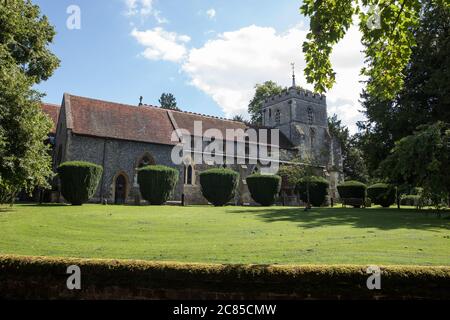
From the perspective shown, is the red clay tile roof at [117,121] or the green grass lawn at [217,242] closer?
the green grass lawn at [217,242]

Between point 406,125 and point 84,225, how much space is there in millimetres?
23197

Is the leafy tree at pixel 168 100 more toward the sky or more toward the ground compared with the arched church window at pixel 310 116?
more toward the sky

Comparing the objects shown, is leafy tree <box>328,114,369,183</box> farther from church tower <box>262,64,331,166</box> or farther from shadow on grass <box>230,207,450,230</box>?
shadow on grass <box>230,207,450,230</box>

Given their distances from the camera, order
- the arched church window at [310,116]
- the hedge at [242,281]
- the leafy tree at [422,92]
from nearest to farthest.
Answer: the hedge at [242,281], the leafy tree at [422,92], the arched church window at [310,116]

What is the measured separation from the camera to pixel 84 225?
12.9m

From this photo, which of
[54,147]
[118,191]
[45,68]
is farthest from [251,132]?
[45,68]

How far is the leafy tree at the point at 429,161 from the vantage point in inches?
572

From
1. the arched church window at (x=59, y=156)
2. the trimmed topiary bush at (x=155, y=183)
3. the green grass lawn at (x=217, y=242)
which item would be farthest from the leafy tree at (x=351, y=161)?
the green grass lawn at (x=217, y=242)

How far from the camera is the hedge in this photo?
19.4ft

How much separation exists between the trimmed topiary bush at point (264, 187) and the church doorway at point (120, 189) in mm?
10290

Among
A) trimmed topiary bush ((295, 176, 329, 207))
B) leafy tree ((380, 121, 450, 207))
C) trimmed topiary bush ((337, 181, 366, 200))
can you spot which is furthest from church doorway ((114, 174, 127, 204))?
leafy tree ((380, 121, 450, 207))

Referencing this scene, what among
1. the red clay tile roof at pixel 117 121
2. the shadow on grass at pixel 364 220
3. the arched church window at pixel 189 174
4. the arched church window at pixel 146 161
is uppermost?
the red clay tile roof at pixel 117 121

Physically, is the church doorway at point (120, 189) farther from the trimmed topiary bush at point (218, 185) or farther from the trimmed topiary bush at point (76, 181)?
the trimmed topiary bush at point (76, 181)
